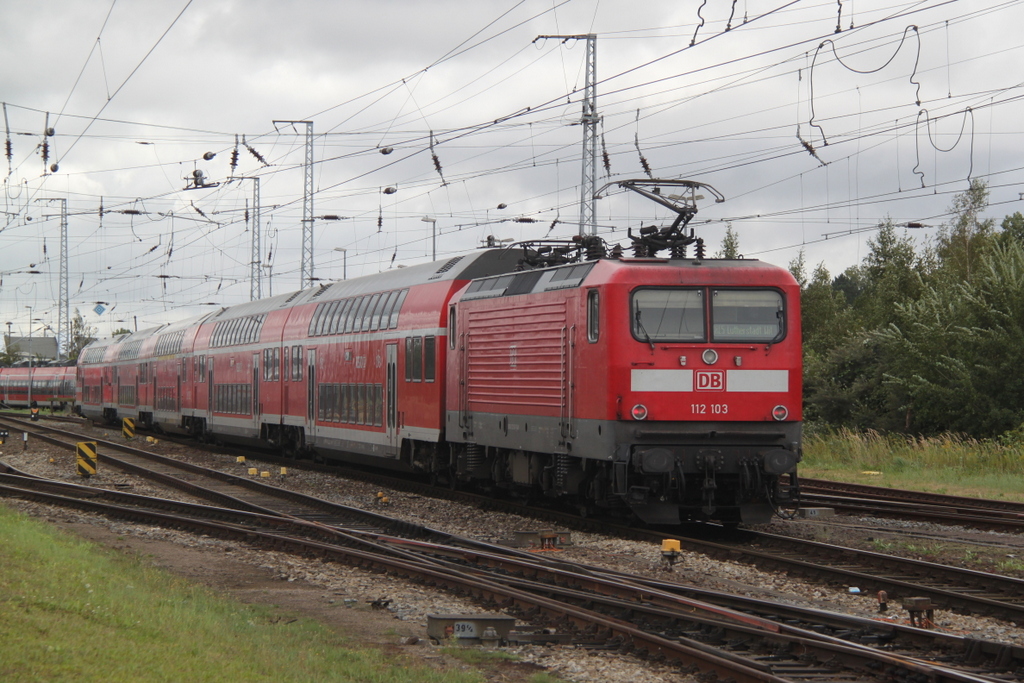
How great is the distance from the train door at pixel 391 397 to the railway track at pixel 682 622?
754 cm

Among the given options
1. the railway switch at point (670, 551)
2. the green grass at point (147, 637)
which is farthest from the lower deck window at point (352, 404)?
the green grass at point (147, 637)

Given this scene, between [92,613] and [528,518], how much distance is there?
354 inches

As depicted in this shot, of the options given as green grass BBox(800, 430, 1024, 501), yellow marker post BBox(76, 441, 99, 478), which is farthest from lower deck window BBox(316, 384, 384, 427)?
green grass BBox(800, 430, 1024, 501)

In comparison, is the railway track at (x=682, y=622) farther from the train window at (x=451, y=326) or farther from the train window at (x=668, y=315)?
the train window at (x=451, y=326)

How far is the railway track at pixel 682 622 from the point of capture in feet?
25.3

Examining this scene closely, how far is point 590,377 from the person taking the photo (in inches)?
582

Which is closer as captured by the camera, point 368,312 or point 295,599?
point 295,599

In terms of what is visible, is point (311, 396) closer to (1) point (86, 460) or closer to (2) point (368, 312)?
(2) point (368, 312)

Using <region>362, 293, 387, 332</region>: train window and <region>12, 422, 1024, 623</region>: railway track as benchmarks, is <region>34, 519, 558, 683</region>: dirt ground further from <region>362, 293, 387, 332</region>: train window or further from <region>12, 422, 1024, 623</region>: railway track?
<region>362, 293, 387, 332</region>: train window

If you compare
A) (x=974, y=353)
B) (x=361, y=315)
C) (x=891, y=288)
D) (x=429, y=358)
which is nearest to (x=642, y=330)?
(x=429, y=358)

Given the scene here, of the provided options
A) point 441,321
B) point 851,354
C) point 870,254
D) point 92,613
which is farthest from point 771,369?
point 870,254

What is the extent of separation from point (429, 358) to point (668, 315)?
6.78 metres

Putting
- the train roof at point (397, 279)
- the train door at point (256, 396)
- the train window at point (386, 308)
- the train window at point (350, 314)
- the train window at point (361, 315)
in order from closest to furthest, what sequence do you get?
the train roof at point (397, 279)
the train window at point (386, 308)
the train window at point (361, 315)
the train window at point (350, 314)
the train door at point (256, 396)

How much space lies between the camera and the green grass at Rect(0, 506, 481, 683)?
7016 mm
